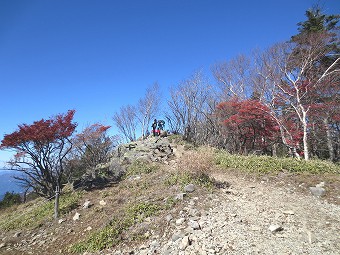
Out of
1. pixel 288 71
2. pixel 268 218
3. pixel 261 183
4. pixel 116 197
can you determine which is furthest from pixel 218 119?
pixel 268 218

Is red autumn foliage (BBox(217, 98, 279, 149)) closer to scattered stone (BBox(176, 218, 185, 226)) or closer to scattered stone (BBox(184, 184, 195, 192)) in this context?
scattered stone (BBox(184, 184, 195, 192))

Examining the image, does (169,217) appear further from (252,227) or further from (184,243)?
(252,227)

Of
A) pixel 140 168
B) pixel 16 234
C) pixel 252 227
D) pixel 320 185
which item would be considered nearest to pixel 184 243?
pixel 252 227

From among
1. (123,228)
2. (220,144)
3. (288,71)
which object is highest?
(288,71)

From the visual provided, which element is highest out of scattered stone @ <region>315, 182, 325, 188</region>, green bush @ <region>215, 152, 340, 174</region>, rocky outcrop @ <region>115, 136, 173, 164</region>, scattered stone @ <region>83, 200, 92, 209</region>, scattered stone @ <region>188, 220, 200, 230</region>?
rocky outcrop @ <region>115, 136, 173, 164</region>

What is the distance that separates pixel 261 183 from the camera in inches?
300

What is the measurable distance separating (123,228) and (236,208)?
2.97 meters

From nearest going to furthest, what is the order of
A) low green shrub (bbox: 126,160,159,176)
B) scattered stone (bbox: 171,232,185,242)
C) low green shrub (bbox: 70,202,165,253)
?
scattered stone (bbox: 171,232,185,242) → low green shrub (bbox: 70,202,165,253) → low green shrub (bbox: 126,160,159,176)

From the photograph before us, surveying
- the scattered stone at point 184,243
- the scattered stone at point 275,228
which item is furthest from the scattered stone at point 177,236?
the scattered stone at point 275,228

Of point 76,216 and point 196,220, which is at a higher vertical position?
point 196,220

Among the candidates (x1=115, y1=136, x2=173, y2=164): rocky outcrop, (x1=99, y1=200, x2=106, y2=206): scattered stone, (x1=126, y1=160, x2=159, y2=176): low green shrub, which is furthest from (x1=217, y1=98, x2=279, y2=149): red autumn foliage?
(x1=99, y1=200, x2=106, y2=206): scattered stone

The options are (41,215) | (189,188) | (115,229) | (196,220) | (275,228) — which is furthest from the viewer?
(41,215)

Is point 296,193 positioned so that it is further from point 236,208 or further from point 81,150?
point 81,150

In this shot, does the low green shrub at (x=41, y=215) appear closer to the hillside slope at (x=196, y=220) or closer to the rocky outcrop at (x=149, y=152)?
the hillside slope at (x=196, y=220)
